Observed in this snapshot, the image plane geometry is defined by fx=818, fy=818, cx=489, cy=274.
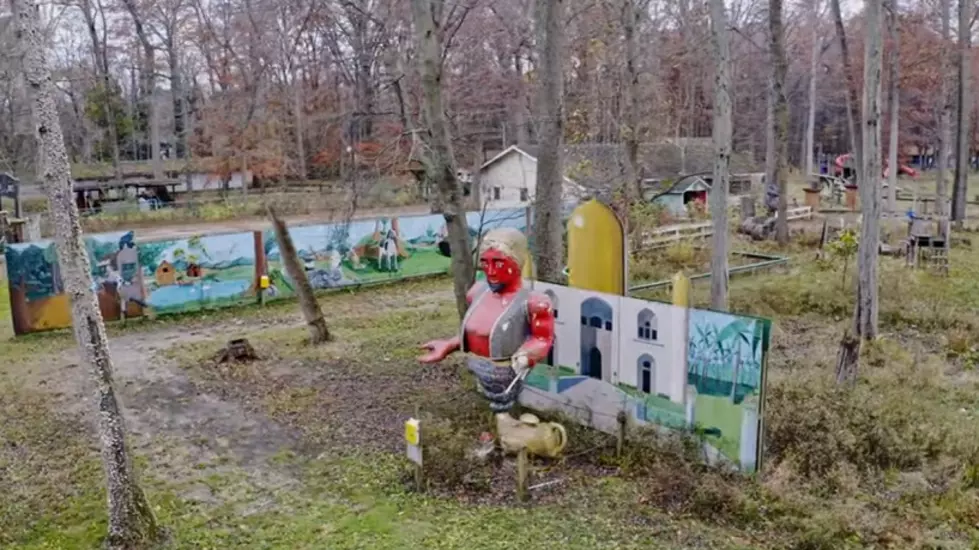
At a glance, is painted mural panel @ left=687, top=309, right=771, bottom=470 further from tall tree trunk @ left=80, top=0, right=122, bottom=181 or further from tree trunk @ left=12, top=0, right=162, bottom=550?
tall tree trunk @ left=80, top=0, right=122, bottom=181

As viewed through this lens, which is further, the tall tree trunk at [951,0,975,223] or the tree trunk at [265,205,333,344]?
the tall tree trunk at [951,0,975,223]

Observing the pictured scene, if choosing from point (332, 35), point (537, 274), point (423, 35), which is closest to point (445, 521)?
point (537, 274)

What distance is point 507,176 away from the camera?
30828 mm

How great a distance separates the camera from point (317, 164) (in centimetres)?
3859

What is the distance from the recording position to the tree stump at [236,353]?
10.4m

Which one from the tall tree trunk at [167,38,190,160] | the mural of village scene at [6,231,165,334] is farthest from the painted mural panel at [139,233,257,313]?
the tall tree trunk at [167,38,190,160]

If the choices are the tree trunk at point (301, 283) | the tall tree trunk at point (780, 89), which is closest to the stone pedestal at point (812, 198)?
the tall tree trunk at point (780, 89)

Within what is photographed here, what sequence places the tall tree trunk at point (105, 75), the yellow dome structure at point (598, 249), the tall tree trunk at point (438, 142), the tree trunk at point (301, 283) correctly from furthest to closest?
1. the tall tree trunk at point (105, 75)
2. the tree trunk at point (301, 283)
3. the tall tree trunk at point (438, 142)
4. the yellow dome structure at point (598, 249)

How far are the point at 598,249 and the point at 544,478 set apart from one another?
2.55 m

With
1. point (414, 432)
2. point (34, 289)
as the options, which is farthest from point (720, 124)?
point (34, 289)

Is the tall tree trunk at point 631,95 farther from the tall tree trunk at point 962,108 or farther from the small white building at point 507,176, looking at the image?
the small white building at point 507,176

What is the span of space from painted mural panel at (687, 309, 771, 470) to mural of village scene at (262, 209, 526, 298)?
27.4 feet

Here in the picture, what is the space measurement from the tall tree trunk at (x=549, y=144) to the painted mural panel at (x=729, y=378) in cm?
308

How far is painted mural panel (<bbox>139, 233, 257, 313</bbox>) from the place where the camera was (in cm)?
1353
